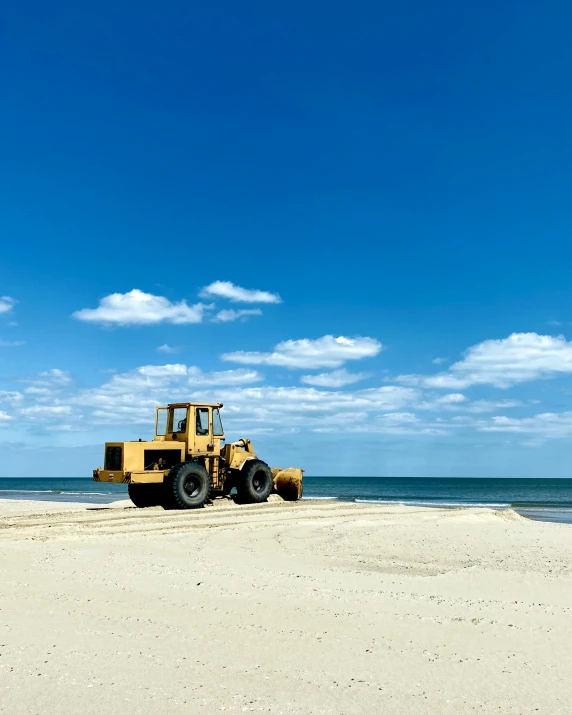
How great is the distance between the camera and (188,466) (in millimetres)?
19531

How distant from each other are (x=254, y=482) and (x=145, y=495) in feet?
11.8

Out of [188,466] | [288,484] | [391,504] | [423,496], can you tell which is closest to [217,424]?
[188,466]

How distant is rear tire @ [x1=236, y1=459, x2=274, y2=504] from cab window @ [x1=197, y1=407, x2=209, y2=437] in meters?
1.76

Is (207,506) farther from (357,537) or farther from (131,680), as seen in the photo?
(131,680)

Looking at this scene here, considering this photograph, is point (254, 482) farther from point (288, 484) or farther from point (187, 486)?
point (187, 486)

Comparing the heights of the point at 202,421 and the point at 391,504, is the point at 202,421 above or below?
above

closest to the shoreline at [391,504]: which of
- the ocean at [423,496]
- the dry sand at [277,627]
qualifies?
the ocean at [423,496]

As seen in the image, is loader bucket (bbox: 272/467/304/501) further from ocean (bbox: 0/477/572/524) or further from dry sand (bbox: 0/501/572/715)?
ocean (bbox: 0/477/572/524)

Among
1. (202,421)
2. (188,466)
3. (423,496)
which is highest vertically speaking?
(202,421)

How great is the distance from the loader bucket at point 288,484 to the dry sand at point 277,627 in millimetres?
9035

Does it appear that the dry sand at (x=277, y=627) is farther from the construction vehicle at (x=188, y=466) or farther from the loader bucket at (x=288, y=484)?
the loader bucket at (x=288, y=484)

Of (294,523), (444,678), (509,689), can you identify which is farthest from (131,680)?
(294,523)

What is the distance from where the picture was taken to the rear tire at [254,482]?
21234 millimetres

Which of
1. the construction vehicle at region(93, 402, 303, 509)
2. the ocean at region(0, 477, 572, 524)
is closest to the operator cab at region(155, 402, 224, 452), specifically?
the construction vehicle at region(93, 402, 303, 509)
